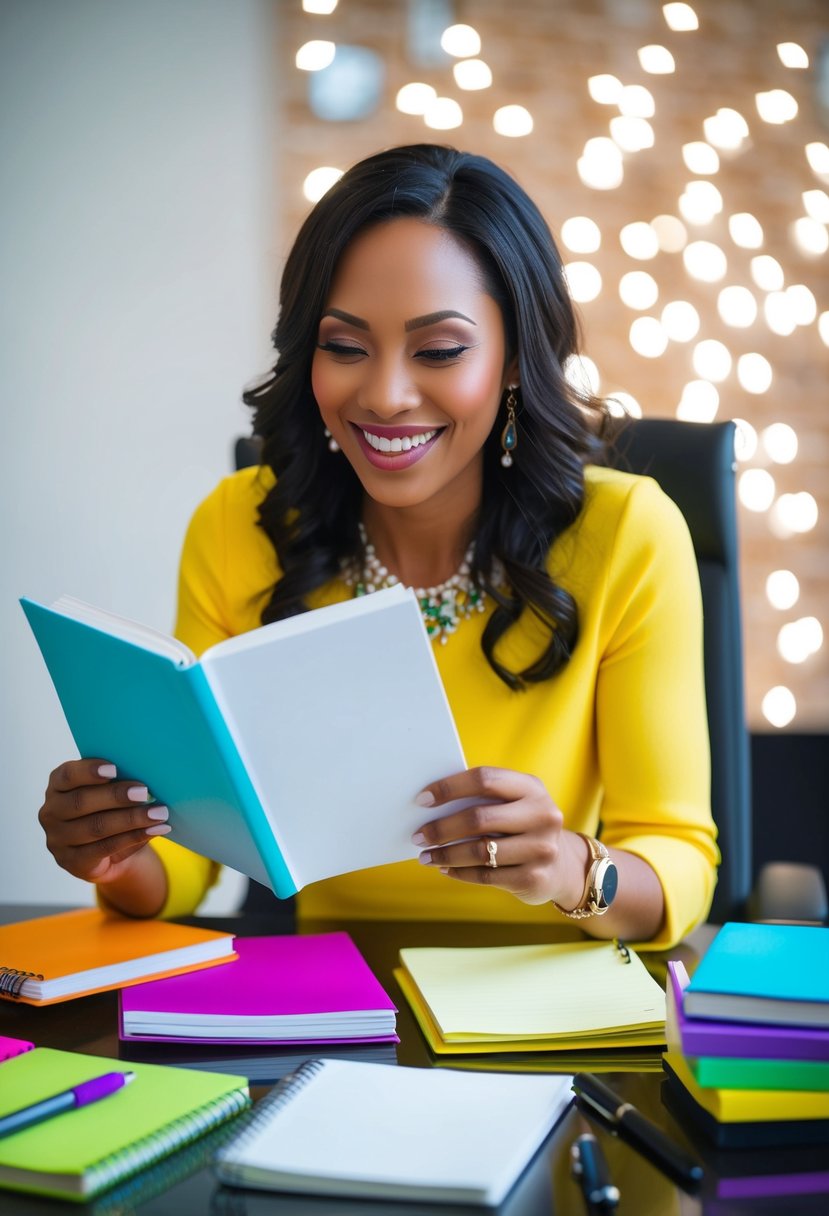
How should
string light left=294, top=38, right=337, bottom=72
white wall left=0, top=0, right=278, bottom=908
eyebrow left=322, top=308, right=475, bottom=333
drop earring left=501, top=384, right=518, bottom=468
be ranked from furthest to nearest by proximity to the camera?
string light left=294, top=38, right=337, bottom=72 → white wall left=0, top=0, right=278, bottom=908 → drop earring left=501, top=384, right=518, bottom=468 → eyebrow left=322, top=308, right=475, bottom=333

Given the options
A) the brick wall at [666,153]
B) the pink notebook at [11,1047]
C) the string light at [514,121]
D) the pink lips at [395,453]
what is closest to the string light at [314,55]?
the brick wall at [666,153]

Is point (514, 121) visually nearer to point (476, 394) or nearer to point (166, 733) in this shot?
point (476, 394)

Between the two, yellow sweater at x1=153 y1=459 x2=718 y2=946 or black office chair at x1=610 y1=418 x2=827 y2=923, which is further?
black office chair at x1=610 y1=418 x2=827 y2=923

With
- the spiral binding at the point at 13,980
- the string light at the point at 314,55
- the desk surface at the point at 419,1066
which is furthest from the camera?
the string light at the point at 314,55

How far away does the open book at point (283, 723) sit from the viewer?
33.1 inches

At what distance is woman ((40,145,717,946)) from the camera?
1213 mm

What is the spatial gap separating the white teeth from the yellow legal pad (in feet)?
1.67

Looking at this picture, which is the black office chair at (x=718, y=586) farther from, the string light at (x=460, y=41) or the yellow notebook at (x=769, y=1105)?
the string light at (x=460, y=41)

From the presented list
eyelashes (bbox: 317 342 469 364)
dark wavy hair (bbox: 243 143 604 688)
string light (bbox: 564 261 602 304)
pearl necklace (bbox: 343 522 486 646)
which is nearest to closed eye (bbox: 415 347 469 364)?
eyelashes (bbox: 317 342 469 364)

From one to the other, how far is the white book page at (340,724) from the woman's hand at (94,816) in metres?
0.15

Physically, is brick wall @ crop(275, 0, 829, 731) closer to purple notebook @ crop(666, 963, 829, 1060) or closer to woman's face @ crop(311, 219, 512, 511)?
woman's face @ crop(311, 219, 512, 511)

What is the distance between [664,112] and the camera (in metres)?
2.65

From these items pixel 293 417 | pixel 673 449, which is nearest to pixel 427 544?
pixel 293 417

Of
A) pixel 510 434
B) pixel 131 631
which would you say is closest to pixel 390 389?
pixel 510 434
